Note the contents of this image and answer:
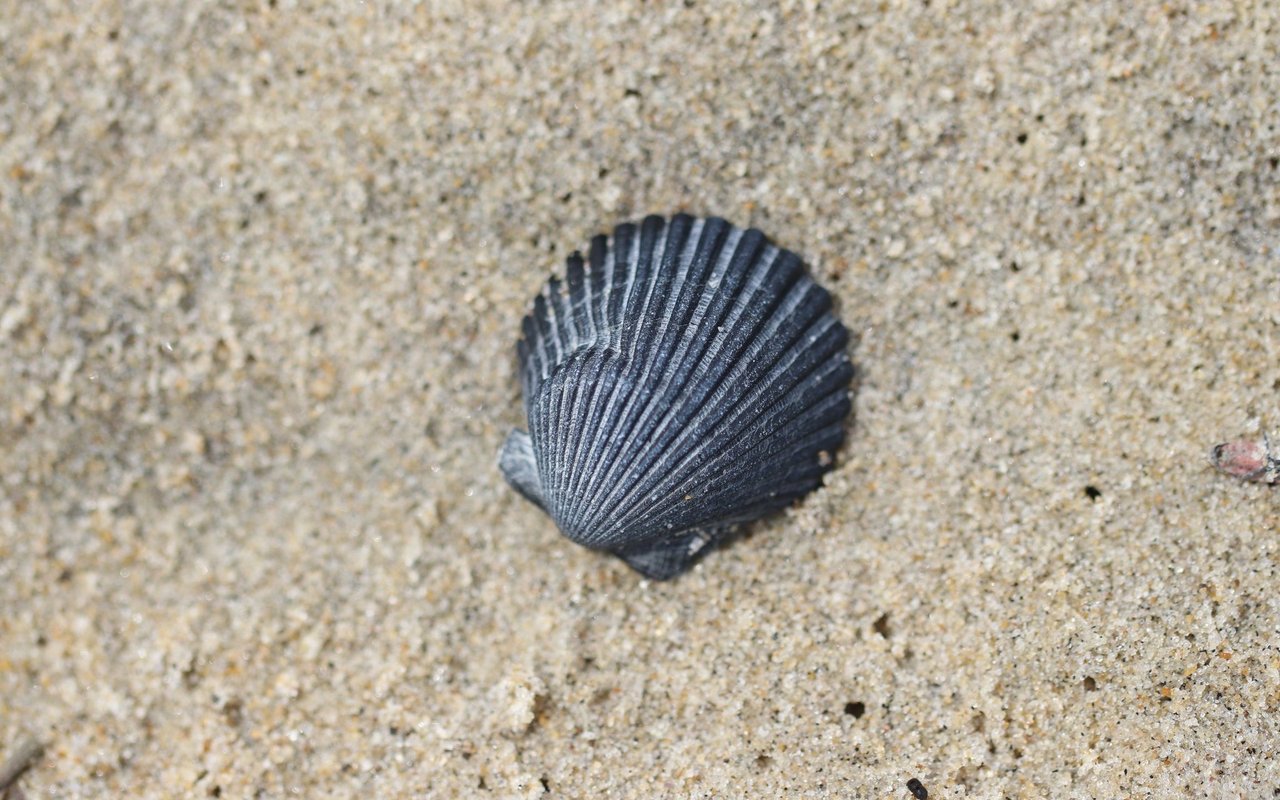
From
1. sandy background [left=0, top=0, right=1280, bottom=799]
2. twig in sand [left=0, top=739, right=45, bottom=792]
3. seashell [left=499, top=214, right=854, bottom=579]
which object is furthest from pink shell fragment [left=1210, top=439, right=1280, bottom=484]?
twig in sand [left=0, top=739, right=45, bottom=792]

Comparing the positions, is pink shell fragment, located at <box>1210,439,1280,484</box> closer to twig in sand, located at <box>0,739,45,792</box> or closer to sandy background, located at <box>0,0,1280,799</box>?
sandy background, located at <box>0,0,1280,799</box>

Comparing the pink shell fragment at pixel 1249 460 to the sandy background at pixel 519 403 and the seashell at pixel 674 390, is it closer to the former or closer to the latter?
the sandy background at pixel 519 403

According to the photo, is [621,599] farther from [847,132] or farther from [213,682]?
[847,132]

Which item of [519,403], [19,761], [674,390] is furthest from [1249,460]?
[19,761]

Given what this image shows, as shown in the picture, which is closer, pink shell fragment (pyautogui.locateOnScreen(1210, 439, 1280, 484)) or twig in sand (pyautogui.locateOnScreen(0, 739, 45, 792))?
pink shell fragment (pyautogui.locateOnScreen(1210, 439, 1280, 484))

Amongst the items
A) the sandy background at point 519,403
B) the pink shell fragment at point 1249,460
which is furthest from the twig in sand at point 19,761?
the pink shell fragment at point 1249,460

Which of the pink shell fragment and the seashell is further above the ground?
the seashell

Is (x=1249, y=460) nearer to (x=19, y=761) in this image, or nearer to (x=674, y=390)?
(x=674, y=390)
